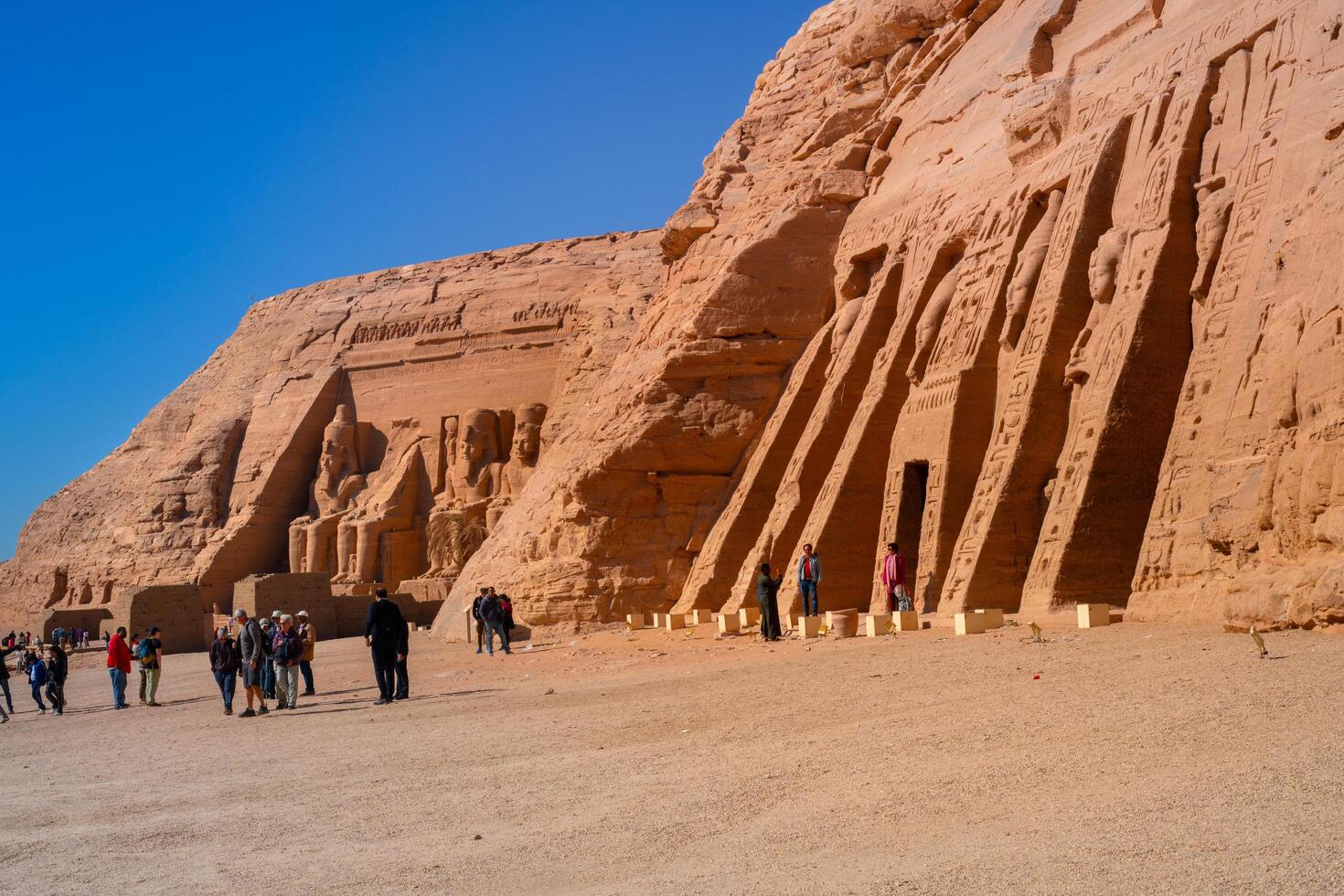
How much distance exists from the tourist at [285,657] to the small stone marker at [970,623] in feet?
20.9

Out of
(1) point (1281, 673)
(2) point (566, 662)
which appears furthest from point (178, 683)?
(1) point (1281, 673)

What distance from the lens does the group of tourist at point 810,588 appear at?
43.8 ft

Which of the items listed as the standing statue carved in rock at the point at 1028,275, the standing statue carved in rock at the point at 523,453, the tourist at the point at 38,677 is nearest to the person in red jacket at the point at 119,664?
the tourist at the point at 38,677

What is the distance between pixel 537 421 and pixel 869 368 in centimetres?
1661

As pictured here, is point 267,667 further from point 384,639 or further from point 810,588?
point 810,588

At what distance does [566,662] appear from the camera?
1441 cm

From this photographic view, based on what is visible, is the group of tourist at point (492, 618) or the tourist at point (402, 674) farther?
the group of tourist at point (492, 618)

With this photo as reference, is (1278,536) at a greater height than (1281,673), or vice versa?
(1278,536)

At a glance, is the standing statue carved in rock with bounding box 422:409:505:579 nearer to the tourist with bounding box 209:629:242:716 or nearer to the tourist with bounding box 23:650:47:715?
the tourist with bounding box 23:650:47:715

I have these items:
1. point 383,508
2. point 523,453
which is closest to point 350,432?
point 383,508

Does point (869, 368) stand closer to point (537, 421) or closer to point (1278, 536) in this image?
point (1278, 536)

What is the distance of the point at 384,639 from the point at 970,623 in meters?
5.44

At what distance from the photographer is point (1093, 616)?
1048cm

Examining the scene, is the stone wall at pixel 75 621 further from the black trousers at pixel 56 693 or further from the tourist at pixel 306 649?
the tourist at pixel 306 649
